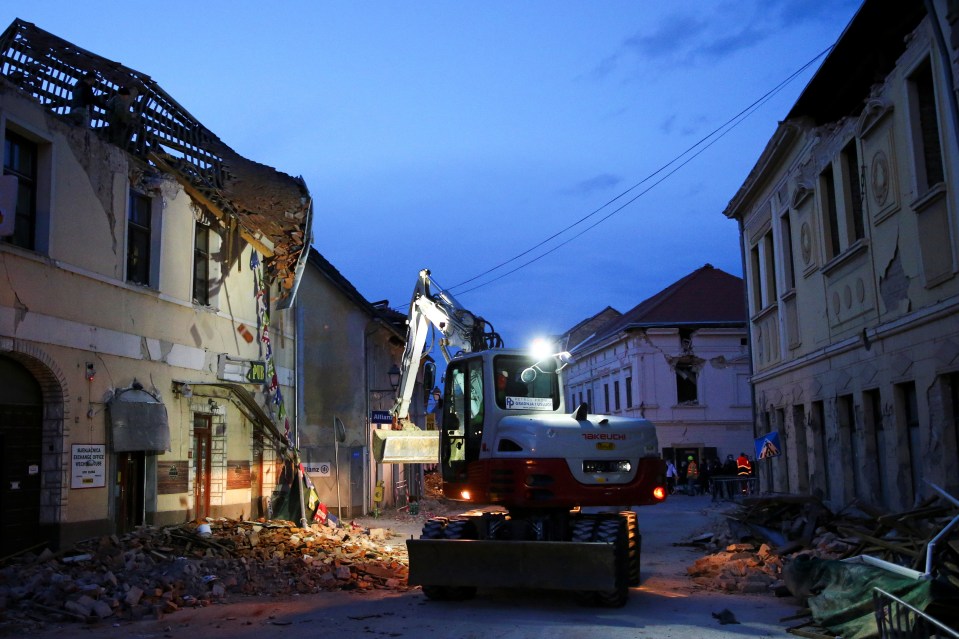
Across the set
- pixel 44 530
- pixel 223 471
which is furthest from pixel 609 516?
pixel 223 471

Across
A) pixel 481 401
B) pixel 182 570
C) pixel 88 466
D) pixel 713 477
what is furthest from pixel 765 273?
pixel 88 466

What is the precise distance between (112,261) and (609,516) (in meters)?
Answer: 8.46

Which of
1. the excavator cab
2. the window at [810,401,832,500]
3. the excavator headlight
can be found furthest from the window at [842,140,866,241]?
the excavator headlight

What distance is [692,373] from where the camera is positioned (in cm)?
4334

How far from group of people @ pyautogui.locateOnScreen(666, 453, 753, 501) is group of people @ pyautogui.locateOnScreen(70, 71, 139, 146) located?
2209 centimetres

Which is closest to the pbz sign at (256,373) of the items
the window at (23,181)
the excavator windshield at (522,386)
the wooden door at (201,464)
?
the wooden door at (201,464)

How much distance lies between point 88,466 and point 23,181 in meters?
4.14

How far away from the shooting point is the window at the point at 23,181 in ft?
39.4

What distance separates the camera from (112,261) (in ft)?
45.4

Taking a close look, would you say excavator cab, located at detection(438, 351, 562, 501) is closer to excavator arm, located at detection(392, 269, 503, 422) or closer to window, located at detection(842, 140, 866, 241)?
excavator arm, located at detection(392, 269, 503, 422)

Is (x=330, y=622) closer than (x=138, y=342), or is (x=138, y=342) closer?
(x=330, y=622)

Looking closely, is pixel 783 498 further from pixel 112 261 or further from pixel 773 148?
pixel 112 261

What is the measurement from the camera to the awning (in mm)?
13531

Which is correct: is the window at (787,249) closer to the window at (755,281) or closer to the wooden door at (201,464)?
the window at (755,281)
